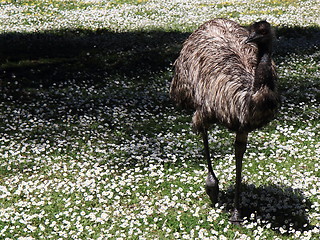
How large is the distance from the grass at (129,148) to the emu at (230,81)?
2.96ft

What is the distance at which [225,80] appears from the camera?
7.13 metres

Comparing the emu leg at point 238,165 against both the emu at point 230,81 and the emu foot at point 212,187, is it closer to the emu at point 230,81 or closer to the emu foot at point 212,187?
the emu at point 230,81

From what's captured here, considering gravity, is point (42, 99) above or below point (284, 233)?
below

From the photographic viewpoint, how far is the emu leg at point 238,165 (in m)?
7.30

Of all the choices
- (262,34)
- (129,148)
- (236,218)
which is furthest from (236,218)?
(129,148)

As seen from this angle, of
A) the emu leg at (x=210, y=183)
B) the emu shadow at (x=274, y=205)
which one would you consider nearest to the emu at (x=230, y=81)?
the emu leg at (x=210, y=183)

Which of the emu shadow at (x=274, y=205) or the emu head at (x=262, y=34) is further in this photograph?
the emu shadow at (x=274, y=205)

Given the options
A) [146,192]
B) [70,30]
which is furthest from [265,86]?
[70,30]

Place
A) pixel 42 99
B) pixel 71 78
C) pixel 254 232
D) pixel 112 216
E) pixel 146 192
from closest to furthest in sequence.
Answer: pixel 254 232 < pixel 112 216 < pixel 146 192 < pixel 42 99 < pixel 71 78

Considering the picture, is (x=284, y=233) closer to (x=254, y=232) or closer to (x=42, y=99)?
(x=254, y=232)

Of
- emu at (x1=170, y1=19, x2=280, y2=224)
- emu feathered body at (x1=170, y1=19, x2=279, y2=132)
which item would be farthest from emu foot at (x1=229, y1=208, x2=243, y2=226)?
emu feathered body at (x1=170, y1=19, x2=279, y2=132)

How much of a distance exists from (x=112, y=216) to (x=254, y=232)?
8.07ft

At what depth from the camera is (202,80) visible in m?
7.70

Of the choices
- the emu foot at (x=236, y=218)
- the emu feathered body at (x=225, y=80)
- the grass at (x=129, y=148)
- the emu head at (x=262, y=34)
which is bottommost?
the grass at (x=129, y=148)
